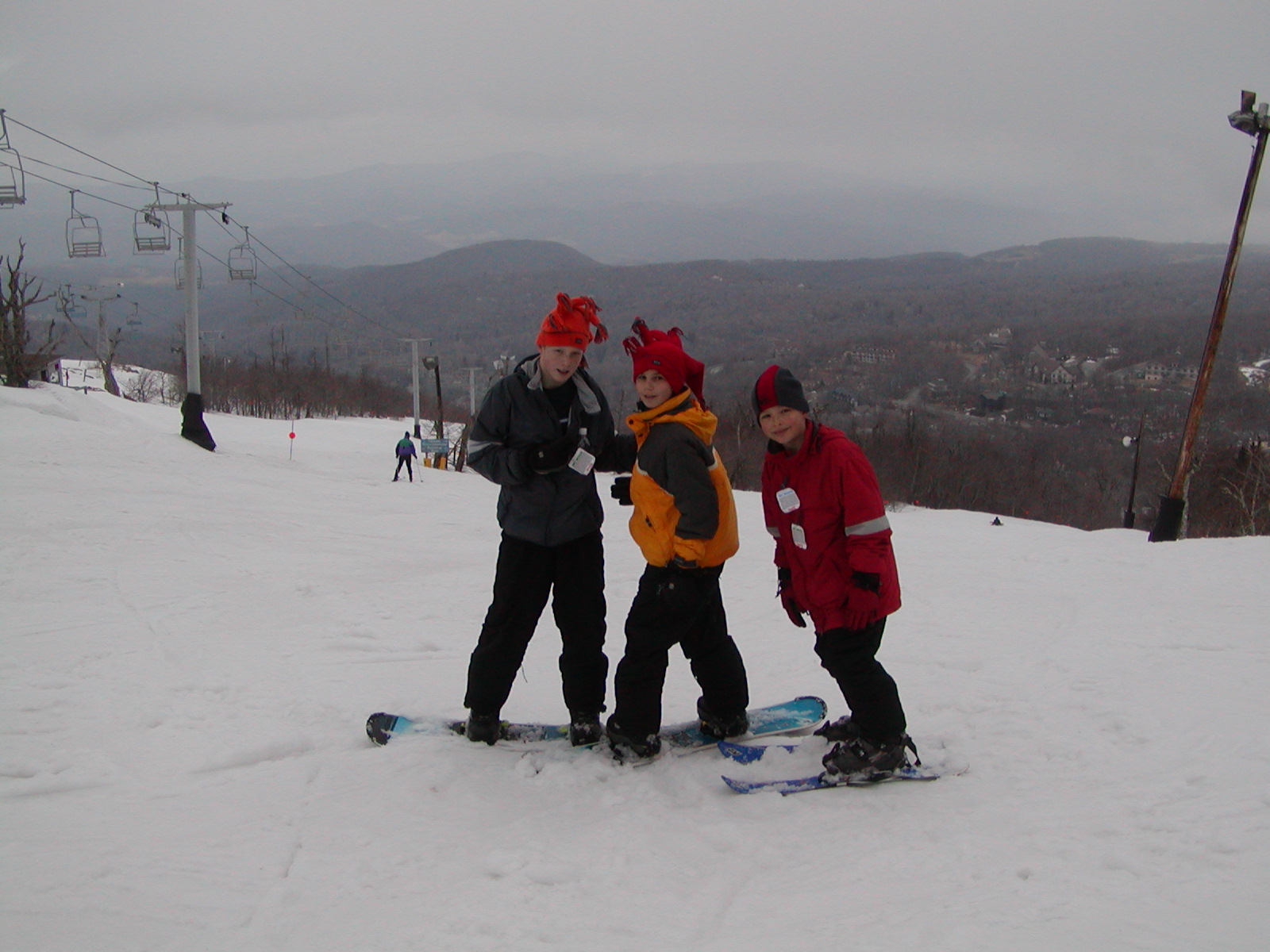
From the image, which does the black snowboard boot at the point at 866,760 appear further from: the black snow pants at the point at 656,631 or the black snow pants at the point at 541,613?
the black snow pants at the point at 541,613

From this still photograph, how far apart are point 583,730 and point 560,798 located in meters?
0.45

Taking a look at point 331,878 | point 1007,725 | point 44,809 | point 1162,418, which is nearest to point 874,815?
point 1007,725

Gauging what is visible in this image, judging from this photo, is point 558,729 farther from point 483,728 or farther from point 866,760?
point 866,760

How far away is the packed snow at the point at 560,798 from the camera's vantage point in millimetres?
2293

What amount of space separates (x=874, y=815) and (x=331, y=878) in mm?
1882

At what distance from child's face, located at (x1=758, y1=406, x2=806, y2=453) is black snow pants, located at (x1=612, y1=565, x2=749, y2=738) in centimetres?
60

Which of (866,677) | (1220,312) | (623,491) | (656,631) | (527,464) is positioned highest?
(1220,312)

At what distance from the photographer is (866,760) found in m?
3.30

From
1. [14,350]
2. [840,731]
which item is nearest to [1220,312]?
[840,731]

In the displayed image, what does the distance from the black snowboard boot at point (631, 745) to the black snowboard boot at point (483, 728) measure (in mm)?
524

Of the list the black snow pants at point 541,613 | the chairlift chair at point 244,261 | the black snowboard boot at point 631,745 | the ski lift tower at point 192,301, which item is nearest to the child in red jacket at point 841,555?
the black snowboard boot at point 631,745

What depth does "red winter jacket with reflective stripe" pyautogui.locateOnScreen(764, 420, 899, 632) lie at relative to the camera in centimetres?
314

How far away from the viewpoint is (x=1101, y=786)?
316cm

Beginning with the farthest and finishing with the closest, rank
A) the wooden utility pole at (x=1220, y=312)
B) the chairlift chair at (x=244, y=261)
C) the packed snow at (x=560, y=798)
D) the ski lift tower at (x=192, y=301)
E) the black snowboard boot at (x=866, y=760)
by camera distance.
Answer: the chairlift chair at (x=244, y=261) < the ski lift tower at (x=192, y=301) < the wooden utility pole at (x=1220, y=312) < the black snowboard boot at (x=866, y=760) < the packed snow at (x=560, y=798)
